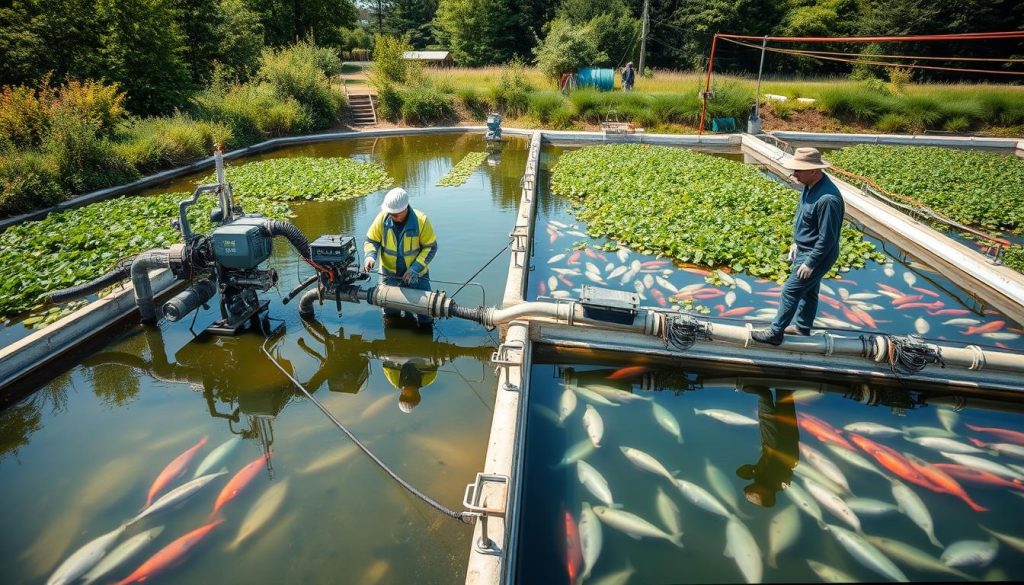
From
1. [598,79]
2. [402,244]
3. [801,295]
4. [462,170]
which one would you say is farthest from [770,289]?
[598,79]

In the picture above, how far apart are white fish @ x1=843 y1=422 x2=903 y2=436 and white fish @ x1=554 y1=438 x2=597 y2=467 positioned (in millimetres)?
2218

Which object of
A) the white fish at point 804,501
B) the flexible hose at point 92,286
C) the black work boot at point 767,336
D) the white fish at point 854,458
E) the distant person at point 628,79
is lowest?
the white fish at point 804,501

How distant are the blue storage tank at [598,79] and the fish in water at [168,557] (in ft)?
71.0

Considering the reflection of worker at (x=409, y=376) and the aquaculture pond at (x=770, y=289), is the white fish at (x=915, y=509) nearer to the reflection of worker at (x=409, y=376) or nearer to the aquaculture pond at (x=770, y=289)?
the aquaculture pond at (x=770, y=289)

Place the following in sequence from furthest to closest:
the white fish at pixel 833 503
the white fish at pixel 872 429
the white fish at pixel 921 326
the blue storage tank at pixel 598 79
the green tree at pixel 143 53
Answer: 1. the blue storage tank at pixel 598 79
2. the green tree at pixel 143 53
3. the white fish at pixel 921 326
4. the white fish at pixel 872 429
5. the white fish at pixel 833 503

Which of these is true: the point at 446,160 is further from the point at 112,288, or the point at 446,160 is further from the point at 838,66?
the point at 838,66

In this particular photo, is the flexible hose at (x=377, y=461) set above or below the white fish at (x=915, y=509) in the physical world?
above

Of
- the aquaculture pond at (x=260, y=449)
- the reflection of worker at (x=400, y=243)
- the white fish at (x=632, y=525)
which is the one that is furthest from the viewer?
the reflection of worker at (x=400, y=243)

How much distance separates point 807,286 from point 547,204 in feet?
22.3

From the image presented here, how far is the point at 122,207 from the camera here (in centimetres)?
920

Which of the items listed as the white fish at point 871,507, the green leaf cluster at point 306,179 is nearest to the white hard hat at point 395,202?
Result: the white fish at point 871,507

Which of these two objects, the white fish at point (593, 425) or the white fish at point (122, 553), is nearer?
the white fish at point (122, 553)

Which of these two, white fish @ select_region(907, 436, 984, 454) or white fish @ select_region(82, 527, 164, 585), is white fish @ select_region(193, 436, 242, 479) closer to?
white fish @ select_region(82, 527, 164, 585)

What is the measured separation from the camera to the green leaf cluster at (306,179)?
10875mm
